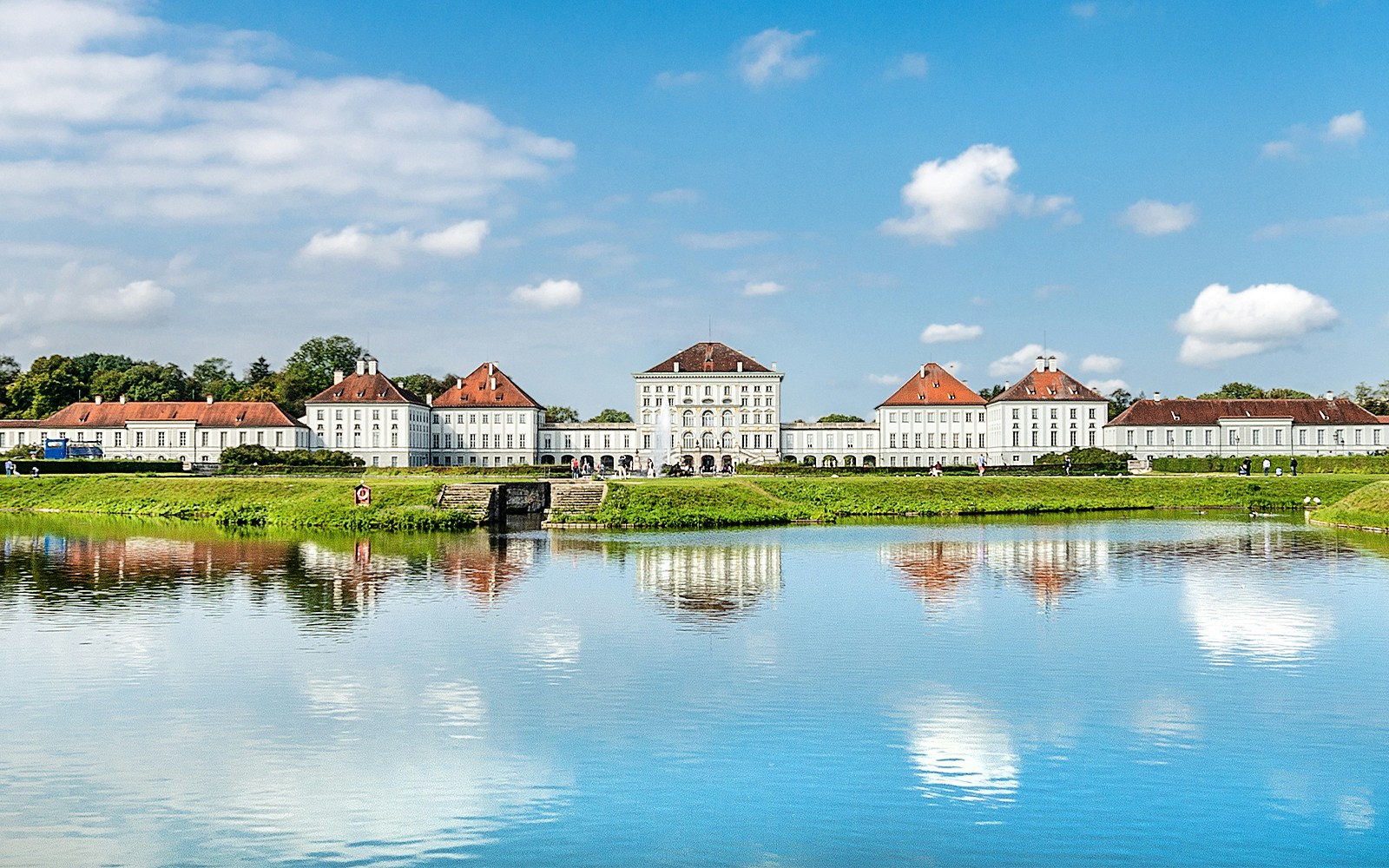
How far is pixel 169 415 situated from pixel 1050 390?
66.7 meters

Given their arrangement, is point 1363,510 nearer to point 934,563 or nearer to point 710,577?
point 934,563

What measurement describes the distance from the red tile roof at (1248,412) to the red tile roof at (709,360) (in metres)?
28.2

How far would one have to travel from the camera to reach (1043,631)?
1759 centimetres

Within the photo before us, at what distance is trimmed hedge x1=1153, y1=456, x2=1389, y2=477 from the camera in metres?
60.6

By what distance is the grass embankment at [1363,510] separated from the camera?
37656 mm

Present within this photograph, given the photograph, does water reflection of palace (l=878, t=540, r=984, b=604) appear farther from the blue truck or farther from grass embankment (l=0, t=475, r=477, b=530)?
the blue truck

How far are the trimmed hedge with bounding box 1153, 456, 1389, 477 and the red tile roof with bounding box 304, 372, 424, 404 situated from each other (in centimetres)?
5357

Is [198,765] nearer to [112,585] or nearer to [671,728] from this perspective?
[671,728]

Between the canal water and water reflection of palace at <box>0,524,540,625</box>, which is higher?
water reflection of palace at <box>0,524,540,625</box>

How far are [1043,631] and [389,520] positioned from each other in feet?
85.1

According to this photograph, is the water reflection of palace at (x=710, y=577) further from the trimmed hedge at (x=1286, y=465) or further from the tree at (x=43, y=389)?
the tree at (x=43, y=389)

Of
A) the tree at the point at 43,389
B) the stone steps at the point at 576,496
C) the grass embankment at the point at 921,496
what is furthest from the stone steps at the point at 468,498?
the tree at the point at 43,389

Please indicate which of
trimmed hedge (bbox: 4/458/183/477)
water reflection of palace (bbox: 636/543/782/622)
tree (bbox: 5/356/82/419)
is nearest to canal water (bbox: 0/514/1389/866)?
water reflection of palace (bbox: 636/543/782/622)

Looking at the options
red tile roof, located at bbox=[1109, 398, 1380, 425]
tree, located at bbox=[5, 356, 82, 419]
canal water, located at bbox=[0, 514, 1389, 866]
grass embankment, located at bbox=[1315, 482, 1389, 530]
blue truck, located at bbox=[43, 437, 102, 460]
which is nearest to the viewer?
canal water, located at bbox=[0, 514, 1389, 866]
